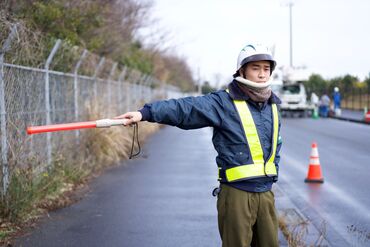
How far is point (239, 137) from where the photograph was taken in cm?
362

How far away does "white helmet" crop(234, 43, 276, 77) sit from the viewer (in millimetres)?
3678

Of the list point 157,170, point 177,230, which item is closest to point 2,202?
point 177,230

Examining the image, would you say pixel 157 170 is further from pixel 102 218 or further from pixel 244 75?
pixel 244 75

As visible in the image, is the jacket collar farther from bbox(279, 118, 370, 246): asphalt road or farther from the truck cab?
the truck cab

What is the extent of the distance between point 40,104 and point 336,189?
4858mm

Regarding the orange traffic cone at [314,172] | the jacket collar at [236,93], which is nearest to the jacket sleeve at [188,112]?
the jacket collar at [236,93]

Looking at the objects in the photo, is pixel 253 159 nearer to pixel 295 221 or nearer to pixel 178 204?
pixel 295 221

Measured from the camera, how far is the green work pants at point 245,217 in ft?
11.8

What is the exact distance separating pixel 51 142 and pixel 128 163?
3015 millimetres

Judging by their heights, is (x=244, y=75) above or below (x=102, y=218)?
above

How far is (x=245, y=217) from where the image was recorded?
142 inches

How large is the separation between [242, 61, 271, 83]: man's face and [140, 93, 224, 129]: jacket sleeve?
27cm

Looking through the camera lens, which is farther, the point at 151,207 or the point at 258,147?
the point at 151,207

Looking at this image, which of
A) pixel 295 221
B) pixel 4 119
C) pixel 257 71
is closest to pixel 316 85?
pixel 295 221
